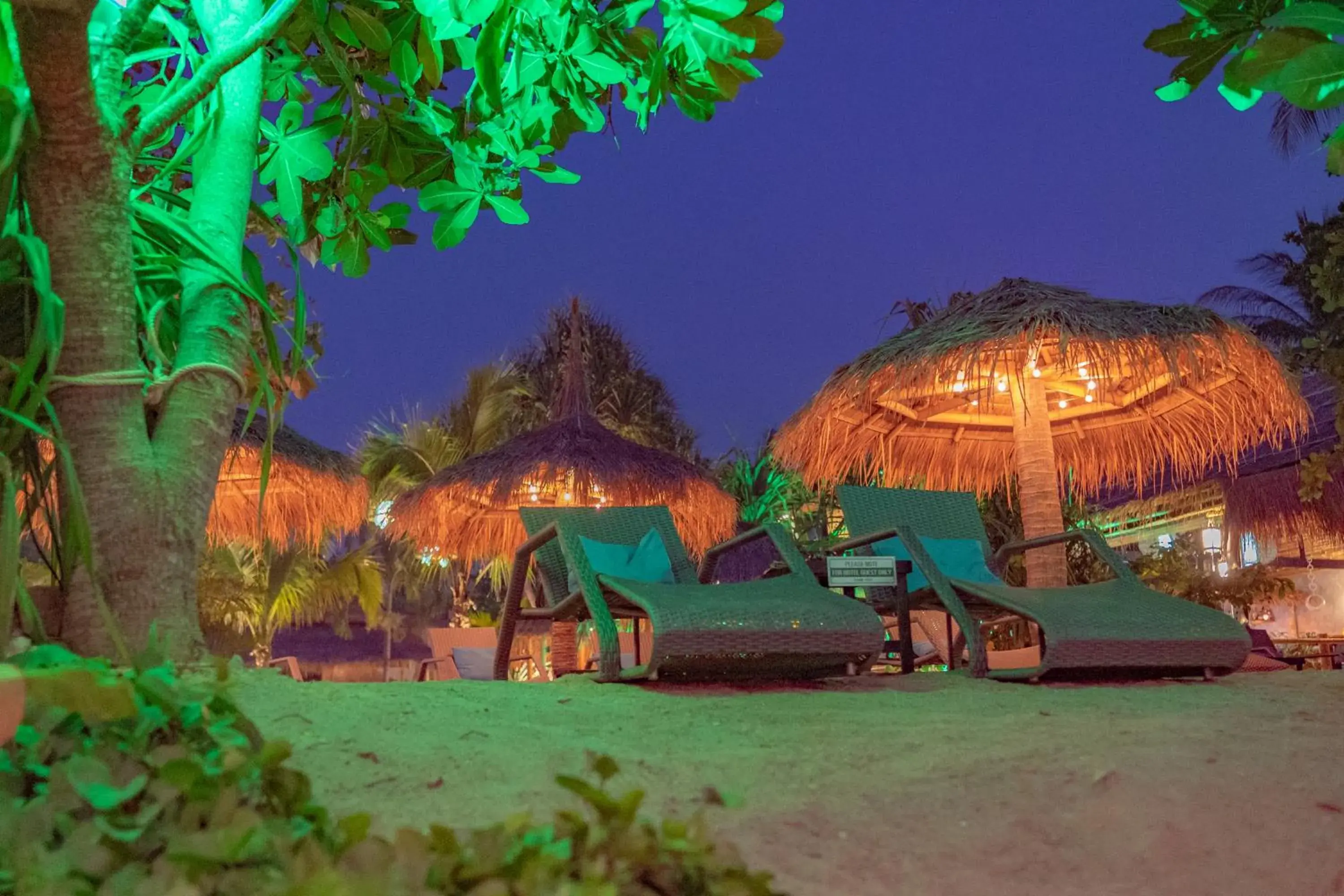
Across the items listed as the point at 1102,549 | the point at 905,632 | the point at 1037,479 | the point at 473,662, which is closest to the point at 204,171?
the point at 905,632

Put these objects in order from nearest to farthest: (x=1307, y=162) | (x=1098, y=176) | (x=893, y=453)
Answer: (x=893, y=453) < (x=1307, y=162) < (x=1098, y=176)

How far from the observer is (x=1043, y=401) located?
18.2 feet

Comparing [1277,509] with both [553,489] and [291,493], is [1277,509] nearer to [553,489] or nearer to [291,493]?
[553,489]

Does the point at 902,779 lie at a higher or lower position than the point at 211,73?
lower

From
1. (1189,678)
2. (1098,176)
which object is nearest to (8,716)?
(1189,678)

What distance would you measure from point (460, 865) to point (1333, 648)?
9343mm

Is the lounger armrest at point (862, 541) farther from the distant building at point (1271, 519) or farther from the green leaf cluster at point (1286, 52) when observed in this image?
the distant building at point (1271, 519)

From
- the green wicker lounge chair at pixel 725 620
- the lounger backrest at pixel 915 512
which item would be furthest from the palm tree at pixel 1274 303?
the green wicker lounge chair at pixel 725 620

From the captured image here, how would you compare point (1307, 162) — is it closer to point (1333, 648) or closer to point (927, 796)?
point (1333, 648)

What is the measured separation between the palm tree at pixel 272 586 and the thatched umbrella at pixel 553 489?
3884 mm

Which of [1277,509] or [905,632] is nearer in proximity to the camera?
[905,632]

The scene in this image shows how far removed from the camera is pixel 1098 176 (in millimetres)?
62812

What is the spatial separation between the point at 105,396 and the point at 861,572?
2695 mm

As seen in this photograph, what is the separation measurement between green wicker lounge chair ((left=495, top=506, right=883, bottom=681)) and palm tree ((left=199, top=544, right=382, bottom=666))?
29.3ft
